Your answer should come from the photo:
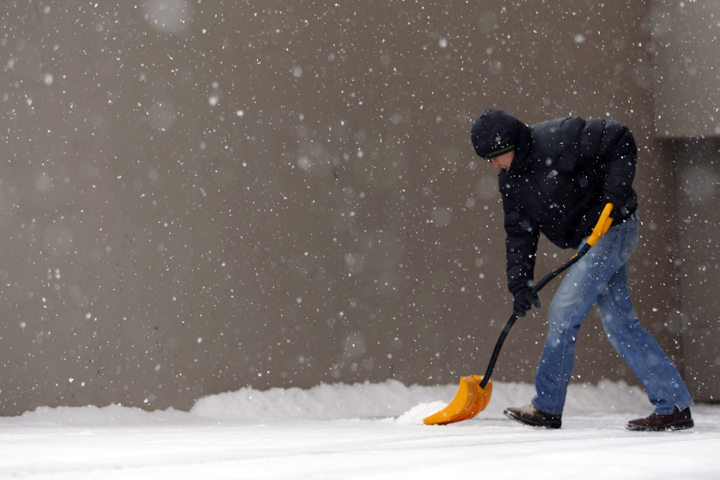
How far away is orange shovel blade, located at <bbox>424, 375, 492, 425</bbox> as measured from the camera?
9.12ft

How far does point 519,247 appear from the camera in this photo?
2826mm

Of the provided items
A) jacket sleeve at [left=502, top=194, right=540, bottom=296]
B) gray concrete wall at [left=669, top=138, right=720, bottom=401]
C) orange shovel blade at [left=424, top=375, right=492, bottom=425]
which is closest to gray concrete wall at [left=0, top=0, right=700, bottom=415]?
orange shovel blade at [left=424, top=375, right=492, bottom=425]

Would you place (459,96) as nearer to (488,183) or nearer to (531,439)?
(488,183)

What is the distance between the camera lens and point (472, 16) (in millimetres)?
3682

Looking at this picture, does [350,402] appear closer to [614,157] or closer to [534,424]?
[534,424]

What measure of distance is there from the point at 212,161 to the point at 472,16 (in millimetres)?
1653

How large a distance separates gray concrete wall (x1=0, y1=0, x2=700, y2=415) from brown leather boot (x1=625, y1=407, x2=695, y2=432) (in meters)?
1.04

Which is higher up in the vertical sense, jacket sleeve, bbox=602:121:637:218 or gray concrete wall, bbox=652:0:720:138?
gray concrete wall, bbox=652:0:720:138

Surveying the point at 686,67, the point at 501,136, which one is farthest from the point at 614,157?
the point at 686,67

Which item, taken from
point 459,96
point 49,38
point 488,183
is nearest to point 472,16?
point 459,96

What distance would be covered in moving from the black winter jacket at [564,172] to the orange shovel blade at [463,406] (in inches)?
17.9

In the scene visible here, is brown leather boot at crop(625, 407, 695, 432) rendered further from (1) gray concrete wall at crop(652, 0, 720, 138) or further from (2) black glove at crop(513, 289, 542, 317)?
(1) gray concrete wall at crop(652, 0, 720, 138)

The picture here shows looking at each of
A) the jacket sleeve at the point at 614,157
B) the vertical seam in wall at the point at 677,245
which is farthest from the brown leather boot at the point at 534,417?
the vertical seam in wall at the point at 677,245

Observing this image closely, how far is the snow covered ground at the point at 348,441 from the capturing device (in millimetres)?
1554
